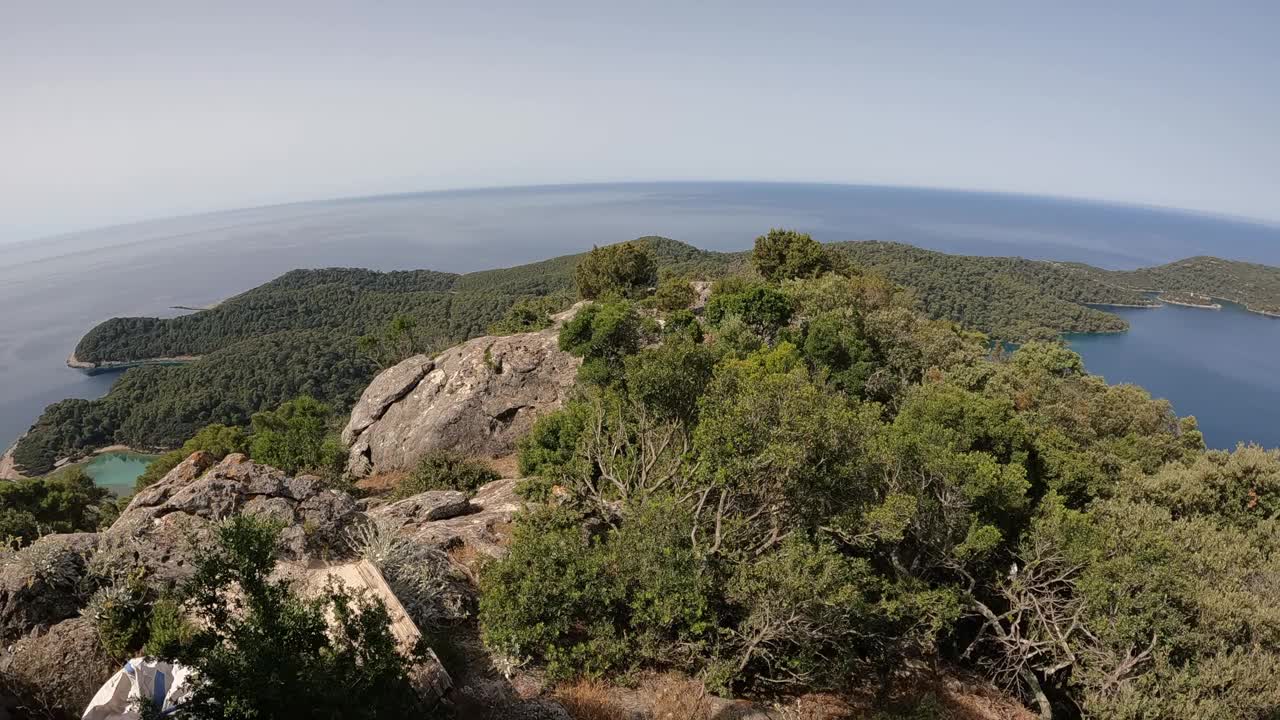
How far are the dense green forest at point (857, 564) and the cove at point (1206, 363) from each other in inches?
3237

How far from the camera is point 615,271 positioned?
44562 millimetres

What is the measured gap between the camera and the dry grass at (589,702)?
9250mm

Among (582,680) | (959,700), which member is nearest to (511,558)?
(582,680)

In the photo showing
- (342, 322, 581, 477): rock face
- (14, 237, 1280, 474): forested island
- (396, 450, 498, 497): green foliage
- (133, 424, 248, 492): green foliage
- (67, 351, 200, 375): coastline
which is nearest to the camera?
(396, 450, 498, 497): green foliage

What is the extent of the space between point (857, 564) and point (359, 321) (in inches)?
4726

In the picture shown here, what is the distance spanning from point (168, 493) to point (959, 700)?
2040 cm

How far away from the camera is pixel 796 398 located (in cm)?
1100

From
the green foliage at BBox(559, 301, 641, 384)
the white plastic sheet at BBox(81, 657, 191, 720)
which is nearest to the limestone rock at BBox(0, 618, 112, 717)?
the white plastic sheet at BBox(81, 657, 191, 720)

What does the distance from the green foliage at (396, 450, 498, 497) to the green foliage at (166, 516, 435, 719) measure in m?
15.6

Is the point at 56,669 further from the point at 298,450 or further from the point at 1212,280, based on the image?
the point at 1212,280

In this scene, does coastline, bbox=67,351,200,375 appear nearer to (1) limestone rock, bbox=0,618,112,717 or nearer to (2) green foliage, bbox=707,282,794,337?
(2) green foliage, bbox=707,282,794,337

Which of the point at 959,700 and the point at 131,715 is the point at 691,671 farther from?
the point at 131,715

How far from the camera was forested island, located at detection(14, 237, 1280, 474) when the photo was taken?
258ft

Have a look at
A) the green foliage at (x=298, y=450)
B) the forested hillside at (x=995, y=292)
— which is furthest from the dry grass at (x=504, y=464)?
the forested hillside at (x=995, y=292)
